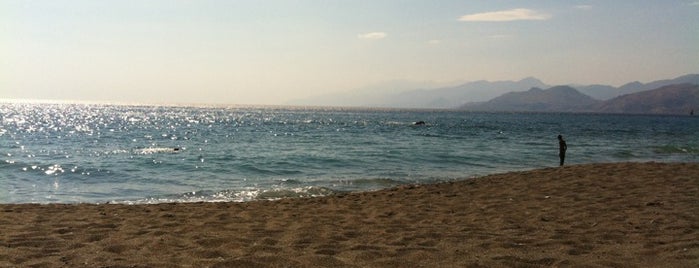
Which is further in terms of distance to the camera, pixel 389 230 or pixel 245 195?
pixel 245 195

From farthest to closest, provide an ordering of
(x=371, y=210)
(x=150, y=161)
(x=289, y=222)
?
(x=150, y=161) < (x=371, y=210) < (x=289, y=222)

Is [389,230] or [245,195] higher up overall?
[389,230]

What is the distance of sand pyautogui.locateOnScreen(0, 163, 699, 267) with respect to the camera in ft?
23.1

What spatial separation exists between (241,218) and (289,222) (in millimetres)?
1184

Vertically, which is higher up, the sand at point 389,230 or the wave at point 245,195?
the sand at point 389,230

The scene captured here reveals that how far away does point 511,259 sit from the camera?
6.92 metres

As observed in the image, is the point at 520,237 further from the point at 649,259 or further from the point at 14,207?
the point at 14,207

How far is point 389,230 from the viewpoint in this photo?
928 cm

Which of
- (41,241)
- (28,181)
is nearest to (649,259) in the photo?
(41,241)

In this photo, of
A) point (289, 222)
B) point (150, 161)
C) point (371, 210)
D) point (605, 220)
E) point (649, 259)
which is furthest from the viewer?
point (150, 161)

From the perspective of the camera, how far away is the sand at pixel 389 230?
23.1 feet

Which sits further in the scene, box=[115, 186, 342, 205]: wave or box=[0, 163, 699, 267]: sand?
box=[115, 186, 342, 205]: wave

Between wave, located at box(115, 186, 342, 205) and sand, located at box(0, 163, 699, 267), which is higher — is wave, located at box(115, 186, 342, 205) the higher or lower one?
the lower one

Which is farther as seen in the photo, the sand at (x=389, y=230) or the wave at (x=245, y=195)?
the wave at (x=245, y=195)
